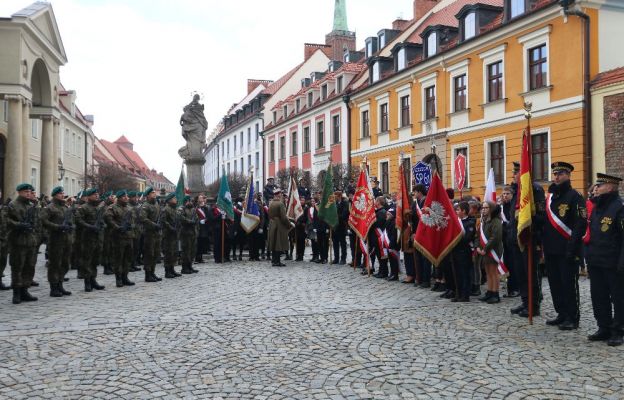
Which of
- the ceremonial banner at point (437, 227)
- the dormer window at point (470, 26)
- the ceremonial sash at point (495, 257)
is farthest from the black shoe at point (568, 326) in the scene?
the dormer window at point (470, 26)

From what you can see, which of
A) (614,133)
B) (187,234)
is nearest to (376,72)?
(614,133)

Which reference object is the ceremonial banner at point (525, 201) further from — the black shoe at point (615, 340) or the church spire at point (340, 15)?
the church spire at point (340, 15)

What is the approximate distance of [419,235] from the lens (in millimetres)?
10570

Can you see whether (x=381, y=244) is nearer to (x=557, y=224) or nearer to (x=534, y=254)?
(x=534, y=254)

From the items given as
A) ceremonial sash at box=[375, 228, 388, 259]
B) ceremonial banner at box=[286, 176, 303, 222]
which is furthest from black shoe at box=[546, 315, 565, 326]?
ceremonial banner at box=[286, 176, 303, 222]

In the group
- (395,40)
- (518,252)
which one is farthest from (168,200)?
(395,40)

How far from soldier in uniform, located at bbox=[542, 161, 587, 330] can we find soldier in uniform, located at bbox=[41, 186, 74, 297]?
8.29m

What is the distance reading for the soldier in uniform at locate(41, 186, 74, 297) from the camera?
Answer: 10539 mm

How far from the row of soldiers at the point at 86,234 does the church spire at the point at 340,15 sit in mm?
62848

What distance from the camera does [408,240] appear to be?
12109 millimetres

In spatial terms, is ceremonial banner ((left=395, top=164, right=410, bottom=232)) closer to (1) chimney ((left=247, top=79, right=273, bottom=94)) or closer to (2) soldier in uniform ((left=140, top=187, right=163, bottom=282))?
(2) soldier in uniform ((left=140, top=187, right=163, bottom=282))

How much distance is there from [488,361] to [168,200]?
9280 millimetres

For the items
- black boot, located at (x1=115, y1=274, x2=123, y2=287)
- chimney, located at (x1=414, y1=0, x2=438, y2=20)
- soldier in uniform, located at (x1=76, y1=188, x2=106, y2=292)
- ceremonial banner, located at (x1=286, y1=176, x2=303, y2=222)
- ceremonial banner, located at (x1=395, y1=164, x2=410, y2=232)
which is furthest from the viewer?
chimney, located at (x1=414, y1=0, x2=438, y2=20)

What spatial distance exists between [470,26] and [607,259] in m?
22.7
